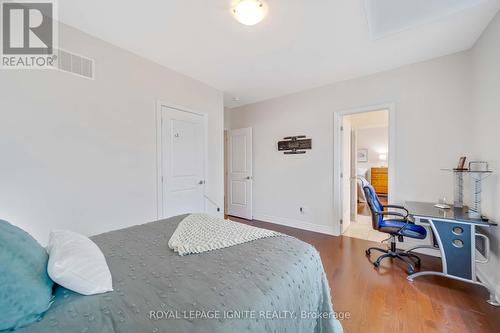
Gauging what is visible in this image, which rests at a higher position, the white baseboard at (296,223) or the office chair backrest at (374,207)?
the office chair backrest at (374,207)

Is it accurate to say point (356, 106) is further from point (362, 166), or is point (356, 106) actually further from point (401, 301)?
point (362, 166)

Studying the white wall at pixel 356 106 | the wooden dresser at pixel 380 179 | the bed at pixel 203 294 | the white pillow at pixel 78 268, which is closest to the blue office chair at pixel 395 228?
the white wall at pixel 356 106

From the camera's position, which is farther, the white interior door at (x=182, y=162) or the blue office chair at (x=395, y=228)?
the white interior door at (x=182, y=162)

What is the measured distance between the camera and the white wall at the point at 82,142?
5.67 feet

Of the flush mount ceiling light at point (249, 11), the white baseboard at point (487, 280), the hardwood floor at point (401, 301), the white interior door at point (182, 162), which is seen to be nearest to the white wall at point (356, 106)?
the white baseboard at point (487, 280)

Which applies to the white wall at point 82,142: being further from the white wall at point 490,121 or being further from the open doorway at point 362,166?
the white wall at point 490,121

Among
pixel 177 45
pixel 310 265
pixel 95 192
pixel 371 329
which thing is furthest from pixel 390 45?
pixel 95 192

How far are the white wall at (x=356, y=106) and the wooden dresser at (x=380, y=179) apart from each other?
4.24m

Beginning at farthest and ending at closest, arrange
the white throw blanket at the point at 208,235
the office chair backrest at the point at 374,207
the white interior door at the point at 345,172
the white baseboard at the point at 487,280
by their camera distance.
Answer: the white interior door at the point at 345,172
the office chair backrest at the point at 374,207
the white baseboard at the point at 487,280
the white throw blanket at the point at 208,235

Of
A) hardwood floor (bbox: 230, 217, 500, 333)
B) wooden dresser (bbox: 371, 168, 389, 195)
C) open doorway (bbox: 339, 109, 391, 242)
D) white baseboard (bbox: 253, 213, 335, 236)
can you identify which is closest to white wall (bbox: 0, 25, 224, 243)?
white baseboard (bbox: 253, 213, 335, 236)

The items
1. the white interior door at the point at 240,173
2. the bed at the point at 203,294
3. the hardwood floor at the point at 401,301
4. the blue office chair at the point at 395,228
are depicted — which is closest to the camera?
the bed at the point at 203,294

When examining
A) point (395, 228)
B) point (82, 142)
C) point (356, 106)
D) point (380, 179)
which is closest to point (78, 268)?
point (82, 142)

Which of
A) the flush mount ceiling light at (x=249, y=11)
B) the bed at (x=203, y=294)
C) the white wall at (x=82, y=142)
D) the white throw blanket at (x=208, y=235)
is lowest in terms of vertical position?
the bed at (x=203, y=294)

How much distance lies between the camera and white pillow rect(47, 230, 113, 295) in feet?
2.65
